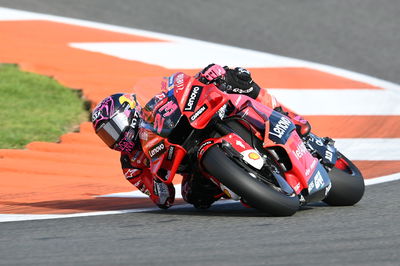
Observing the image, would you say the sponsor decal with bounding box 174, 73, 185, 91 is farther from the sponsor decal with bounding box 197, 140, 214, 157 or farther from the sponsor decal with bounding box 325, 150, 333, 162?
the sponsor decal with bounding box 325, 150, 333, 162

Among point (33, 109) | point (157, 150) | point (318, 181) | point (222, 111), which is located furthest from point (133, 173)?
point (33, 109)

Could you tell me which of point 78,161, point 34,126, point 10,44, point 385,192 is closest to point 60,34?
point 10,44

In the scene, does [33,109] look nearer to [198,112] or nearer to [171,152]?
[171,152]

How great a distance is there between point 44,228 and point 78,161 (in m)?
2.72

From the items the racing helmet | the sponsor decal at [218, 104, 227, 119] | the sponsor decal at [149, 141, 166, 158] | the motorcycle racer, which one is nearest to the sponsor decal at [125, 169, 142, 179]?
the motorcycle racer

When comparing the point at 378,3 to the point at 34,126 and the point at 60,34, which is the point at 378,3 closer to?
the point at 60,34

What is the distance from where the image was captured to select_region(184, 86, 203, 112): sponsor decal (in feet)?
17.4

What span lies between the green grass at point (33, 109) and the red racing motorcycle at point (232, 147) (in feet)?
10.5

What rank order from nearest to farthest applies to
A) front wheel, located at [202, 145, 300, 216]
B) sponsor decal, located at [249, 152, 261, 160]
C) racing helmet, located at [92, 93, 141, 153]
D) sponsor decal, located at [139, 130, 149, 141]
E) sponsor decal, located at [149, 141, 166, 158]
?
1. front wheel, located at [202, 145, 300, 216]
2. sponsor decal, located at [249, 152, 261, 160]
3. sponsor decal, located at [149, 141, 166, 158]
4. sponsor decal, located at [139, 130, 149, 141]
5. racing helmet, located at [92, 93, 141, 153]

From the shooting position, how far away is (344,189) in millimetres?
5883

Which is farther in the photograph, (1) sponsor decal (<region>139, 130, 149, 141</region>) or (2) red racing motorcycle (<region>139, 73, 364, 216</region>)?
(1) sponsor decal (<region>139, 130, 149, 141</region>)

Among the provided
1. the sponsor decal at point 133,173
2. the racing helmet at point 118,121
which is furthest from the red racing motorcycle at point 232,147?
the sponsor decal at point 133,173

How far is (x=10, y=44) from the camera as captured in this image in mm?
11281

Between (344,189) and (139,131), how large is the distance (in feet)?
4.80
